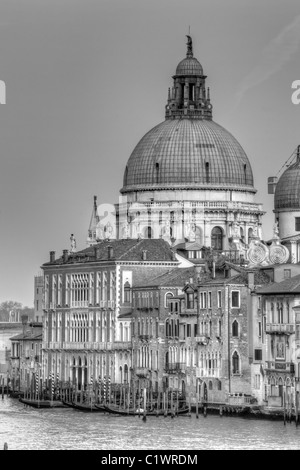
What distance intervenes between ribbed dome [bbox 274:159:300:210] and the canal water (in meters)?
19.0

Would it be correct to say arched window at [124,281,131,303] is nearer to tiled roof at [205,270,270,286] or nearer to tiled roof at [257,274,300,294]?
tiled roof at [205,270,270,286]

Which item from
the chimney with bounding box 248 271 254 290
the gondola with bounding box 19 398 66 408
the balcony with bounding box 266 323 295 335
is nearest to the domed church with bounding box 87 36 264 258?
the gondola with bounding box 19 398 66 408

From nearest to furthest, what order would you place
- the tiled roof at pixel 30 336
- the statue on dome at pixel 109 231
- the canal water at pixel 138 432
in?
1. the canal water at pixel 138 432
2. the tiled roof at pixel 30 336
3. the statue on dome at pixel 109 231

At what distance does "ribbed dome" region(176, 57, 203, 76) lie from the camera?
116 metres

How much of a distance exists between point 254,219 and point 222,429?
30.8 m

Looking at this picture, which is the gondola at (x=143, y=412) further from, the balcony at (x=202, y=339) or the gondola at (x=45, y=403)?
the gondola at (x=45, y=403)

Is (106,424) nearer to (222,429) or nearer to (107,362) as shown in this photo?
(222,429)

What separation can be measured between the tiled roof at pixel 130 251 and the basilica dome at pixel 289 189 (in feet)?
20.5

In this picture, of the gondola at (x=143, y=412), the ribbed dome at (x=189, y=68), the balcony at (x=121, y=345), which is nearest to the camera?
the gondola at (x=143, y=412)

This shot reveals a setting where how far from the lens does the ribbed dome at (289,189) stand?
11294 cm

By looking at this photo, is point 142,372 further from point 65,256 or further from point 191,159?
point 191,159

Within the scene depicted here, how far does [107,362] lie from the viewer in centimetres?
10631

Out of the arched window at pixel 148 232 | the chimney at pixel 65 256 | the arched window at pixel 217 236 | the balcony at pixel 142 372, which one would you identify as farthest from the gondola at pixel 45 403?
the arched window at pixel 217 236
